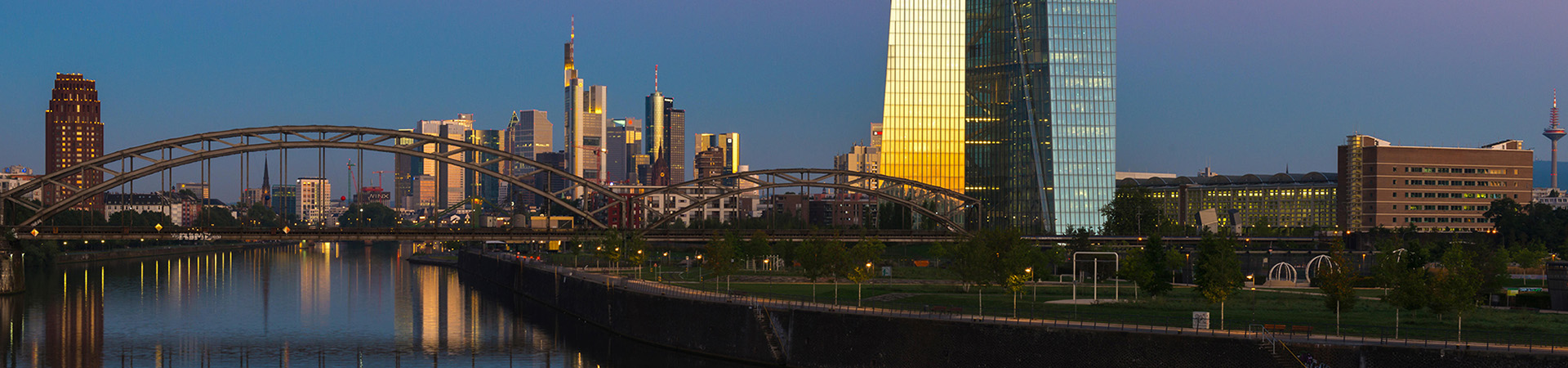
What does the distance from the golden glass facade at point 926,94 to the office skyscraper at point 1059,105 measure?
662 centimetres

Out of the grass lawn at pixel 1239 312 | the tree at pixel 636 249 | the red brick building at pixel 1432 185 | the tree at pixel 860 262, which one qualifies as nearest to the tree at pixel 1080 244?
the tree at pixel 860 262

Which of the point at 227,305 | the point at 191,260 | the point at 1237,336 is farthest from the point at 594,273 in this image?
the point at 191,260

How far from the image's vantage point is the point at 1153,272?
7569 centimetres

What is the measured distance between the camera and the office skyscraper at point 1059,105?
168 meters

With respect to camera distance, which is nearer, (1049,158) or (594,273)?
(594,273)

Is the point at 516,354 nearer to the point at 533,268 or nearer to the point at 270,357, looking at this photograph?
the point at 270,357

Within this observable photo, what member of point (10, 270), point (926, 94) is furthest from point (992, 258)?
point (926, 94)

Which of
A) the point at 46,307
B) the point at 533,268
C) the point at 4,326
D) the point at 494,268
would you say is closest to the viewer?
the point at 4,326

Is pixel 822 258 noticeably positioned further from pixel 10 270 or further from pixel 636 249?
pixel 10 270

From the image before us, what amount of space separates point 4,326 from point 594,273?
4246 centimetres

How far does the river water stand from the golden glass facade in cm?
6260

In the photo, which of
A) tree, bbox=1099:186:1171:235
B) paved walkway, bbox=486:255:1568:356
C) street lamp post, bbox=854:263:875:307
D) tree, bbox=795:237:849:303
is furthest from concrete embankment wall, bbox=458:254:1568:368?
tree, bbox=1099:186:1171:235

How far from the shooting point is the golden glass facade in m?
175

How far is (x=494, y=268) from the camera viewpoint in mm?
148375
